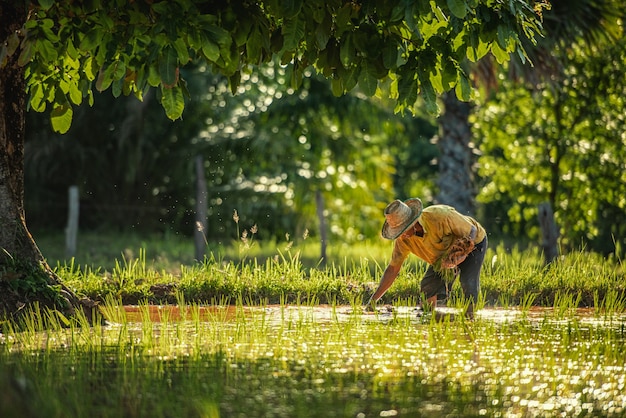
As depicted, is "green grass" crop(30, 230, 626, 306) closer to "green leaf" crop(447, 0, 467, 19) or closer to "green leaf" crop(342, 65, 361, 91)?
"green leaf" crop(342, 65, 361, 91)

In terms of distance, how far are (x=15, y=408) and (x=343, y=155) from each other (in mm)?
17650

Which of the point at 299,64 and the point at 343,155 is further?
the point at 343,155

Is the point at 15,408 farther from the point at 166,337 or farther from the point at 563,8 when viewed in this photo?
the point at 563,8

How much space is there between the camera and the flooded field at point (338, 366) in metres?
5.70

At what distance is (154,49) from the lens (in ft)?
24.7

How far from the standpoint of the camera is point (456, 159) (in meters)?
16.6

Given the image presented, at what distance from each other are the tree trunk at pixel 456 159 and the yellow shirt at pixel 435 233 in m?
6.58

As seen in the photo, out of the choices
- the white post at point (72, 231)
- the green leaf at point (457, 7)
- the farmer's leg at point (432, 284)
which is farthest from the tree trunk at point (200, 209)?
the green leaf at point (457, 7)

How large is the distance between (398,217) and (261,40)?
→ 6.56 feet

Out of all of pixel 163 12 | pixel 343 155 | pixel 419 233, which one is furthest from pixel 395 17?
pixel 343 155

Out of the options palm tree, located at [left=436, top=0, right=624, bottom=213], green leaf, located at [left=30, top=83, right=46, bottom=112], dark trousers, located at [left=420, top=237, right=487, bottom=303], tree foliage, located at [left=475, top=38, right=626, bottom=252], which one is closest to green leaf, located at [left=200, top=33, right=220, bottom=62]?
green leaf, located at [left=30, top=83, right=46, bottom=112]

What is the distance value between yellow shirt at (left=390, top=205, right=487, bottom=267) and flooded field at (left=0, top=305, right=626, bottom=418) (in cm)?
67

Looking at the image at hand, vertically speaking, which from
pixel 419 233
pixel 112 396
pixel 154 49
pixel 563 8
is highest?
pixel 563 8

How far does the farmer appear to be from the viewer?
9.40 m
